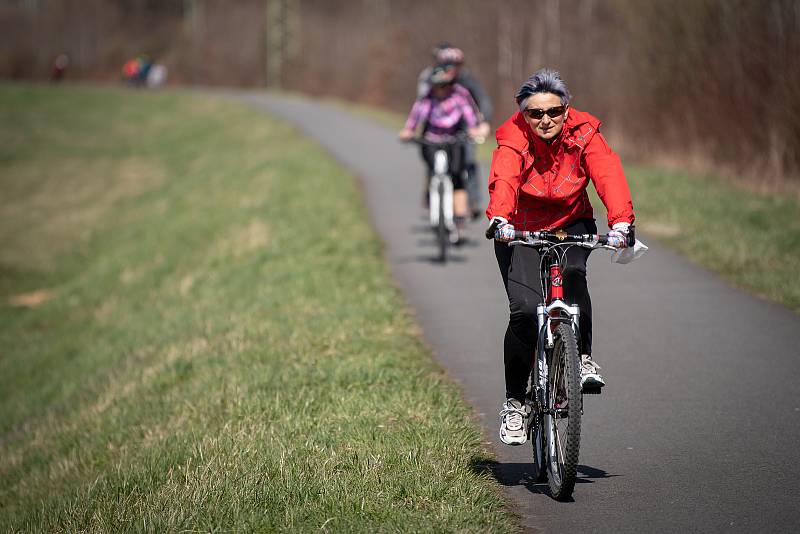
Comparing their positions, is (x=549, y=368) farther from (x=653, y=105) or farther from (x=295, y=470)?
(x=653, y=105)

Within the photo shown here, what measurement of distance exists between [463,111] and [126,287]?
8062mm

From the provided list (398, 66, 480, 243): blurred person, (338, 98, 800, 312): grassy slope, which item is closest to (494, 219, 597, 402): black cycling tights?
(338, 98, 800, 312): grassy slope

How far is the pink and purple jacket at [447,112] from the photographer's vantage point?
11.9 m

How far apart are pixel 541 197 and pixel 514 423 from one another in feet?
3.60

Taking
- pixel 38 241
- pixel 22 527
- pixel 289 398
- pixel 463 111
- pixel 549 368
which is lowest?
pixel 38 241

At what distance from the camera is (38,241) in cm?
2642

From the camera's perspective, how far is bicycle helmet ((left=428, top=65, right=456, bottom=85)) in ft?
37.3

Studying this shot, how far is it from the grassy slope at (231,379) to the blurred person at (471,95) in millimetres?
1456

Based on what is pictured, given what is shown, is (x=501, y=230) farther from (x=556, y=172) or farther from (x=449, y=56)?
(x=449, y=56)

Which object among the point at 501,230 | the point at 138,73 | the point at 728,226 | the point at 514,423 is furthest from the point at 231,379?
the point at 138,73

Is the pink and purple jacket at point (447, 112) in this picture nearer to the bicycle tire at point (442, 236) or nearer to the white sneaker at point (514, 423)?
the bicycle tire at point (442, 236)

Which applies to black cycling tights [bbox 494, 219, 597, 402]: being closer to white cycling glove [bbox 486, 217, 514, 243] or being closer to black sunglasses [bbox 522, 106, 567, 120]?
white cycling glove [bbox 486, 217, 514, 243]

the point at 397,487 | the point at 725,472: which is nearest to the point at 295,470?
the point at 397,487

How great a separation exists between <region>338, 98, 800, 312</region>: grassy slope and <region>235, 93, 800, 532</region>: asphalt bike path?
0.89 feet
